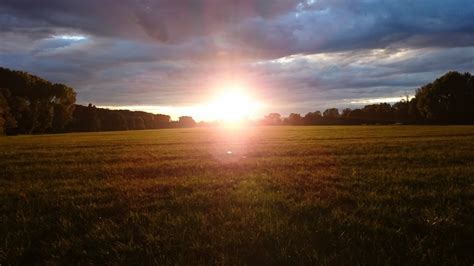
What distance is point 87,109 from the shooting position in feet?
439

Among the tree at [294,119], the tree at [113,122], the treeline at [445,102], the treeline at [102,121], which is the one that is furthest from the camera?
the tree at [294,119]

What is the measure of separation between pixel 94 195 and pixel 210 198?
3.09 meters

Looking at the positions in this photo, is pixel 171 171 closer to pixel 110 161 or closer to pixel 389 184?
pixel 110 161

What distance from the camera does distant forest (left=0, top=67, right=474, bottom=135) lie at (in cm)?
9369

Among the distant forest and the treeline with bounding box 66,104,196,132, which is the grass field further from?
the treeline with bounding box 66,104,196,132

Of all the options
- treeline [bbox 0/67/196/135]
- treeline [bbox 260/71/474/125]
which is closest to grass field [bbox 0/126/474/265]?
treeline [bbox 0/67/196/135]

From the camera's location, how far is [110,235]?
6730mm

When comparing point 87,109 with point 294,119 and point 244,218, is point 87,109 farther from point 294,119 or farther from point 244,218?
point 244,218

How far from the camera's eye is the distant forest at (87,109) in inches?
3688

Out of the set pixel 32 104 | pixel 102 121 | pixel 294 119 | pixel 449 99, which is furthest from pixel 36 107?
pixel 449 99

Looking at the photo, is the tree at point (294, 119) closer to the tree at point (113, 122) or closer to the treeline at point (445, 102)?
the treeline at point (445, 102)

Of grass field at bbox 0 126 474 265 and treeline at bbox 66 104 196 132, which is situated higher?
treeline at bbox 66 104 196 132

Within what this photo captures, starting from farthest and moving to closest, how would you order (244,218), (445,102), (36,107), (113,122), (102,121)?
(113,122), (102,121), (445,102), (36,107), (244,218)

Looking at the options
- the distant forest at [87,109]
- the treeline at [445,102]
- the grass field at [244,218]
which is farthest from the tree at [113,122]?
the grass field at [244,218]
